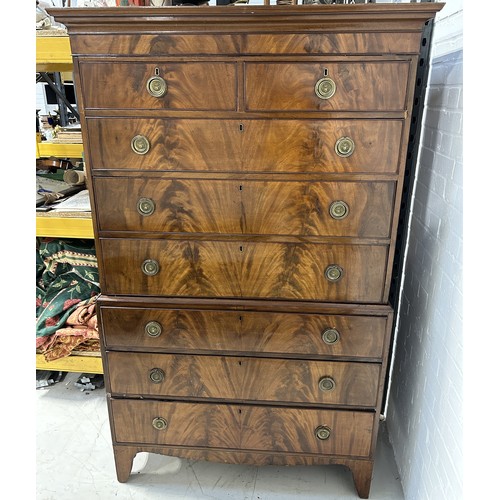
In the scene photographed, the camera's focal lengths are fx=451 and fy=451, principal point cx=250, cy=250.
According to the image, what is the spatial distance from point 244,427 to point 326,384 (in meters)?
0.33

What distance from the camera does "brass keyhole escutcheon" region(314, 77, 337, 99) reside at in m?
1.21

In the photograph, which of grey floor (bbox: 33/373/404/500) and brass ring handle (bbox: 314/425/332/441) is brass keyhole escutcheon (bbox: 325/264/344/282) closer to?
brass ring handle (bbox: 314/425/332/441)

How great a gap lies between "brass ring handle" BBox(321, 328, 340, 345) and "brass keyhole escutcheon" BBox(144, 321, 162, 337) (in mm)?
537

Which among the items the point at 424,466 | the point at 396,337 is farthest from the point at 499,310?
the point at 396,337

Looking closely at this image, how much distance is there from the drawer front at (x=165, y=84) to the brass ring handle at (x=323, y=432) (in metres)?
1.08

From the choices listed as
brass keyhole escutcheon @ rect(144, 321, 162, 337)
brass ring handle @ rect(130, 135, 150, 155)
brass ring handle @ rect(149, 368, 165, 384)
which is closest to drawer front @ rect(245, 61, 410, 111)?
brass ring handle @ rect(130, 135, 150, 155)

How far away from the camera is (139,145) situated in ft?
4.31

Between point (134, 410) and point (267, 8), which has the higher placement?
point (267, 8)

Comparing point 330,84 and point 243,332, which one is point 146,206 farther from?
point 330,84

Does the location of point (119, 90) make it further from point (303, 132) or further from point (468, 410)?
point (468, 410)

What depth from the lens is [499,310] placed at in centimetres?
92

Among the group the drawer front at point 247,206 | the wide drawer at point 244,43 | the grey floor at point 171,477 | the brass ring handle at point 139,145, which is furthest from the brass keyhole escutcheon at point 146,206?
the grey floor at point 171,477

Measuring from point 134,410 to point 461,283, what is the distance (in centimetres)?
115

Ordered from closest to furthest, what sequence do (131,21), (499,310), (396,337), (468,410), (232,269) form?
1. (499,310)
2. (468,410)
3. (131,21)
4. (232,269)
5. (396,337)
